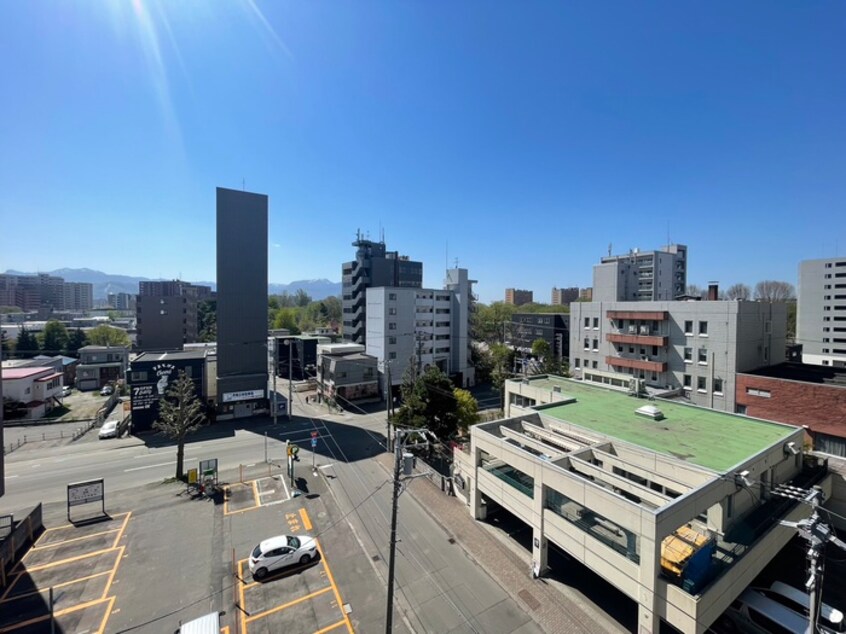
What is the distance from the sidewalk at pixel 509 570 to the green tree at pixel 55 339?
7013 centimetres

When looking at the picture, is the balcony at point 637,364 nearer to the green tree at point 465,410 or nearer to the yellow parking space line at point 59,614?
the green tree at point 465,410

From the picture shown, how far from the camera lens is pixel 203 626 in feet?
36.4

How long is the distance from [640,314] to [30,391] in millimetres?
60344

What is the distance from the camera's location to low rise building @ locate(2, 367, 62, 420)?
117ft

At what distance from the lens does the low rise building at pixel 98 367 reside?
4891 cm

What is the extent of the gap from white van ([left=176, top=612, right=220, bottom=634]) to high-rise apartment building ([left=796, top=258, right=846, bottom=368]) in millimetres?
82456

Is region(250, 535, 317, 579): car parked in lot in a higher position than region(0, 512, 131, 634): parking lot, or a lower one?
higher

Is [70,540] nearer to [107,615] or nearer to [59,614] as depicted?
[59,614]

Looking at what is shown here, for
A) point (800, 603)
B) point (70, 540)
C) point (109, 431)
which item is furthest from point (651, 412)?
point (109, 431)

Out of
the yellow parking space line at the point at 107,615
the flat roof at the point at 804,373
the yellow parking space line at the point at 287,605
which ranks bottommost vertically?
the yellow parking space line at the point at 287,605

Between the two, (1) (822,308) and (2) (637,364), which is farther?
(1) (822,308)

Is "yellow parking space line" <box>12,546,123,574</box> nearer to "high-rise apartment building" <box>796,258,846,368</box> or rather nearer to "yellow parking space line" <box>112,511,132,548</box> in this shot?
"yellow parking space line" <box>112,511,132,548</box>

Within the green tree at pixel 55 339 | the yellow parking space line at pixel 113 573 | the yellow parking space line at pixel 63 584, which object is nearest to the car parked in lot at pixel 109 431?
the yellow parking space line at pixel 113 573

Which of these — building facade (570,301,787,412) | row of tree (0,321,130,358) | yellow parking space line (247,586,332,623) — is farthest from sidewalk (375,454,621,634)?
row of tree (0,321,130,358)
